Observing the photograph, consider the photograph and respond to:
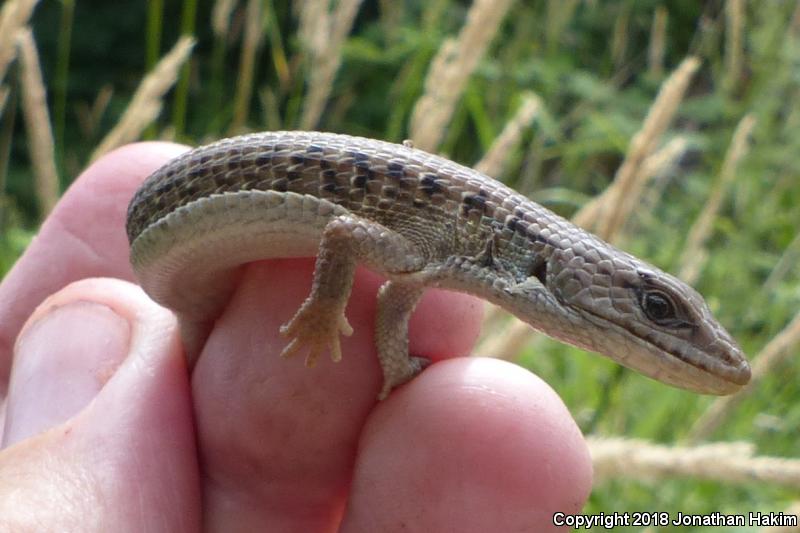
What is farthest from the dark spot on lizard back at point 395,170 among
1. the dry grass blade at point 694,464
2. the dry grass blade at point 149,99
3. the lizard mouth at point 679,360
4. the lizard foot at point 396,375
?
the dry grass blade at point 149,99

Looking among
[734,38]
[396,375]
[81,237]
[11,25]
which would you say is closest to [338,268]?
[396,375]

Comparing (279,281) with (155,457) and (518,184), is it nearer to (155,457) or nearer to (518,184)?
(155,457)

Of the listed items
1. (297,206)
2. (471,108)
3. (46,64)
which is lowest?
(46,64)

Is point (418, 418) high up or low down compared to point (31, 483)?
up

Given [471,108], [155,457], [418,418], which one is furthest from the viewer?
[471,108]

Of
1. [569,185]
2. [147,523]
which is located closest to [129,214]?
[147,523]

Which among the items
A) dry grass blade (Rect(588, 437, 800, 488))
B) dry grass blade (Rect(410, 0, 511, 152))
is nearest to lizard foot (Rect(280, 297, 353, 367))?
dry grass blade (Rect(588, 437, 800, 488))
